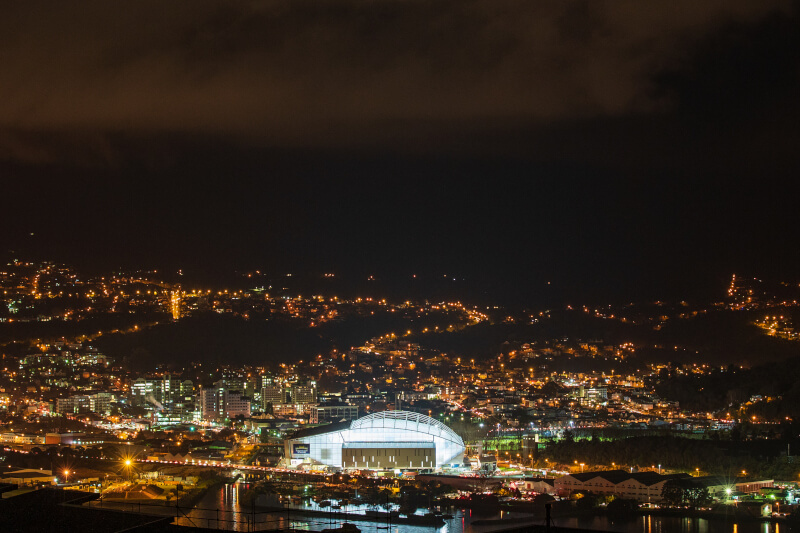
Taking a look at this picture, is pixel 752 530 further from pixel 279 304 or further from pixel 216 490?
pixel 279 304

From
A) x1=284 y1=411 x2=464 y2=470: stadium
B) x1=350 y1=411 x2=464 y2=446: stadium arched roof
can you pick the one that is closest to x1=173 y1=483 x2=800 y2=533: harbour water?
x1=284 y1=411 x2=464 y2=470: stadium

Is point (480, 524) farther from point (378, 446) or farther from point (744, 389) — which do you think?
point (744, 389)

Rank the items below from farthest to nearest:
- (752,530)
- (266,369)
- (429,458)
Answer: (266,369) → (429,458) → (752,530)

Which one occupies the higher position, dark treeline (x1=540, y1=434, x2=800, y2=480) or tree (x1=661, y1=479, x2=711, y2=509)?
dark treeline (x1=540, y1=434, x2=800, y2=480)

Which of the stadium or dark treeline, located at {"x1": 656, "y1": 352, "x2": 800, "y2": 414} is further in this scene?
dark treeline, located at {"x1": 656, "y1": 352, "x2": 800, "y2": 414}

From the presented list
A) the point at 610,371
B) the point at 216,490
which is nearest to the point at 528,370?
the point at 610,371

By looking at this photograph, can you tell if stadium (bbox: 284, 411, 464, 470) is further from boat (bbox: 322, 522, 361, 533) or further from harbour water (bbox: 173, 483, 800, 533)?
boat (bbox: 322, 522, 361, 533)

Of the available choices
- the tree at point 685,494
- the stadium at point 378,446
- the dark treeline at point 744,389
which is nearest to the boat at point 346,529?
the tree at point 685,494

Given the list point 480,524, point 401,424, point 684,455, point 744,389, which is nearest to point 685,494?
point 684,455
